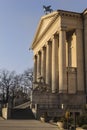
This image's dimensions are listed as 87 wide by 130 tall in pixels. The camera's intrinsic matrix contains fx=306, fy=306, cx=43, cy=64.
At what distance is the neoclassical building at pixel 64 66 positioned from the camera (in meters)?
50.4

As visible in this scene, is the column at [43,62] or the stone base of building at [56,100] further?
the column at [43,62]

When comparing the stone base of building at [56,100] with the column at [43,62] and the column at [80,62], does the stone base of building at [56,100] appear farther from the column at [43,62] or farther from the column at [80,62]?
the column at [43,62]

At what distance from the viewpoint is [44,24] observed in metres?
65.4

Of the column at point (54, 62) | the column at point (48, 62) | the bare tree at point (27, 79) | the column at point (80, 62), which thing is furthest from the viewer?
the bare tree at point (27, 79)

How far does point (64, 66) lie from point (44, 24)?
1629 centimetres

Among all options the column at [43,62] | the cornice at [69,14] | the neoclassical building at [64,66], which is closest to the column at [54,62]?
the neoclassical building at [64,66]

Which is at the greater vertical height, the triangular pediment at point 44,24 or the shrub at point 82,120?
the triangular pediment at point 44,24

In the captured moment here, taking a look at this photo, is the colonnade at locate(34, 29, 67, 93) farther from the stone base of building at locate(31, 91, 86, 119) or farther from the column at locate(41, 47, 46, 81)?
the stone base of building at locate(31, 91, 86, 119)

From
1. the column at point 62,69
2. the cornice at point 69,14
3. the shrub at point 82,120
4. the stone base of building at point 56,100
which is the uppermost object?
the cornice at point 69,14

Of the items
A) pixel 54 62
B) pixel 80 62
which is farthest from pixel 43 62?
pixel 80 62

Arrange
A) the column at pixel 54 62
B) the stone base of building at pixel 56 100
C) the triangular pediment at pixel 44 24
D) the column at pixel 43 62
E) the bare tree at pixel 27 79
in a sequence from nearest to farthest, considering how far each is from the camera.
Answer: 1. the stone base of building at pixel 56 100
2. the column at pixel 54 62
3. the triangular pediment at pixel 44 24
4. the column at pixel 43 62
5. the bare tree at pixel 27 79

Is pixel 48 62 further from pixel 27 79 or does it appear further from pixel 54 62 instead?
pixel 27 79

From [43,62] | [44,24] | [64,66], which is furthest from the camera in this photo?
[43,62]

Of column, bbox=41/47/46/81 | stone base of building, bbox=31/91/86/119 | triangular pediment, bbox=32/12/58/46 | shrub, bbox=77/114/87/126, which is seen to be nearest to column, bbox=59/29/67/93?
stone base of building, bbox=31/91/86/119
